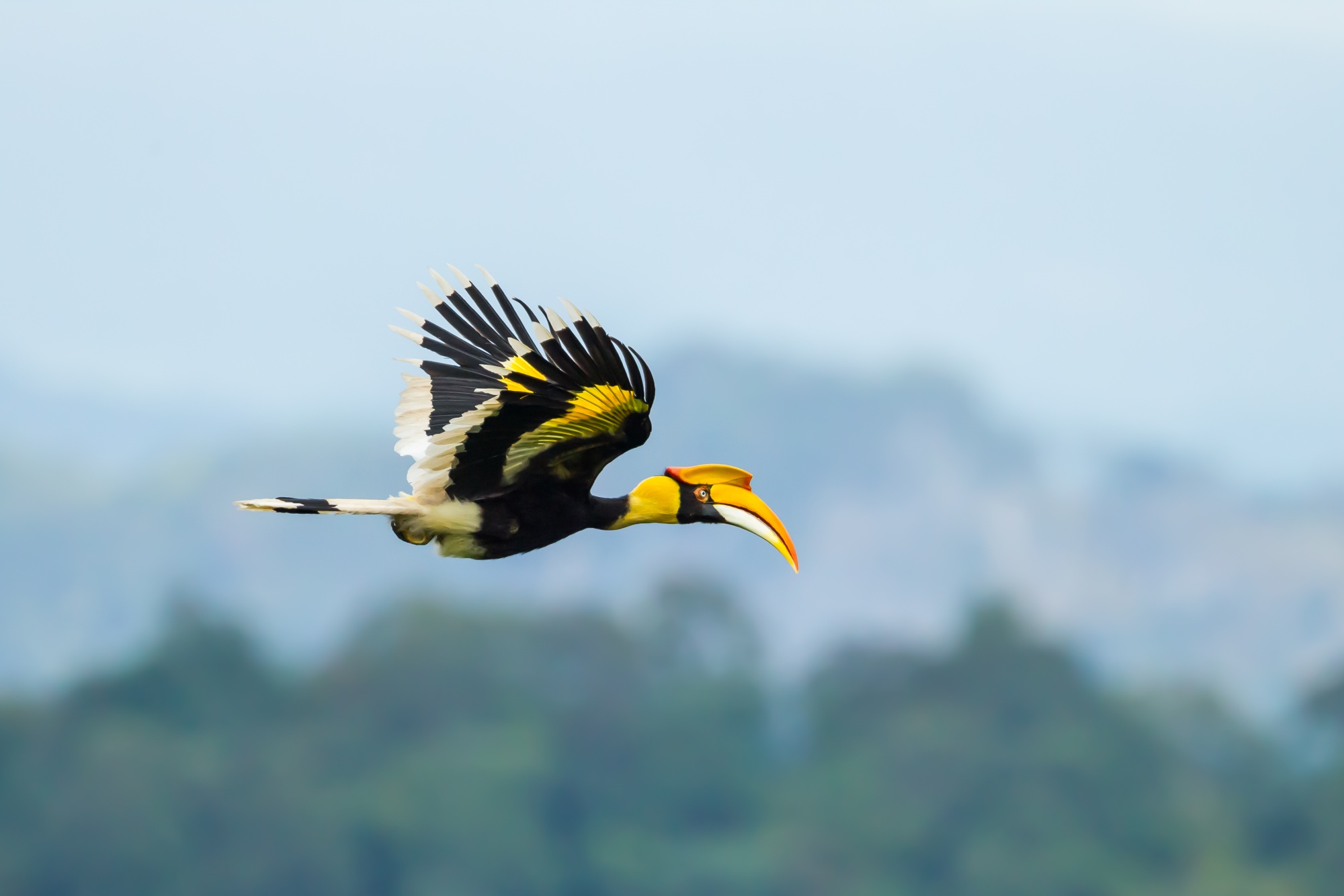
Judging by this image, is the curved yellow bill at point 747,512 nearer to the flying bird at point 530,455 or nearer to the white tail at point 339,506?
the flying bird at point 530,455

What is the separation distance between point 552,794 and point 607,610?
88.7 ft

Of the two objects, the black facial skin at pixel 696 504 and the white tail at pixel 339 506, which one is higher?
the black facial skin at pixel 696 504

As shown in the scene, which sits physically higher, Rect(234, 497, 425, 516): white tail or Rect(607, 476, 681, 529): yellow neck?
Rect(607, 476, 681, 529): yellow neck

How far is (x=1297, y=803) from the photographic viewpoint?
10556 centimetres

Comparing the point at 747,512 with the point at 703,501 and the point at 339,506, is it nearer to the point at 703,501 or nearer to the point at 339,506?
the point at 703,501

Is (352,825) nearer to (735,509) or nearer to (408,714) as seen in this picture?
(408,714)

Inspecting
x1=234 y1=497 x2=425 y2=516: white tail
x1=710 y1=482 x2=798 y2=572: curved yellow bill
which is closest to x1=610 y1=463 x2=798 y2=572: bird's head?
x1=710 y1=482 x2=798 y2=572: curved yellow bill

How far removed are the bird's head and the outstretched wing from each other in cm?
28

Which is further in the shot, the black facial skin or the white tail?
the black facial skin

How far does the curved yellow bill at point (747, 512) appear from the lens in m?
11.4

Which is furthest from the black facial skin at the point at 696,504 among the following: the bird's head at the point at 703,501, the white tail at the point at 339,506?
the white tail at the point at 339,506

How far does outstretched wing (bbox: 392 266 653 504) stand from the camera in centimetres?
1068

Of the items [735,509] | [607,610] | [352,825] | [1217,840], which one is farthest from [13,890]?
[735,509]

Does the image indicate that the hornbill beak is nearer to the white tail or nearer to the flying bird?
the flying bird
